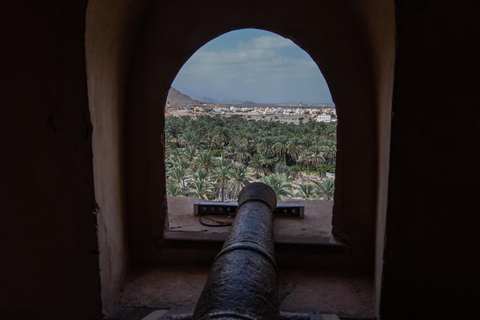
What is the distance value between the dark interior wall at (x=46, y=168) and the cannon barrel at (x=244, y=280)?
125cm

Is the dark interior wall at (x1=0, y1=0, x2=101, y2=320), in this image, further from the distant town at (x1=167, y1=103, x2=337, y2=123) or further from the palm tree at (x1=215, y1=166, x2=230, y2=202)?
the distant town at (x1=167, y1=103, x2=337, y2=123)

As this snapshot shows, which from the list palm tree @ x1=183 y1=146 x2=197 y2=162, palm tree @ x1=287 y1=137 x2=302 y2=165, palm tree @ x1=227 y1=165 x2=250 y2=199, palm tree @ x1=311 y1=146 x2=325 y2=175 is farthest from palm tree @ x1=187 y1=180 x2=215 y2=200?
palm tree @ x1=311 y1=146 x2=325 y2=175

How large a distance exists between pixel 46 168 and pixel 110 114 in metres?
0.73

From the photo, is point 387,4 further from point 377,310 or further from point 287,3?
point 377,310

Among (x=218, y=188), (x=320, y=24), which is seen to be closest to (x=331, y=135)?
(x=218, y=188)

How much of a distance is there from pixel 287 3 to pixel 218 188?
20.0 m

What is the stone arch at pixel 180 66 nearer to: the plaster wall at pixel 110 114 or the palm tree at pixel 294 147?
the plaster wall at pixel 110 114

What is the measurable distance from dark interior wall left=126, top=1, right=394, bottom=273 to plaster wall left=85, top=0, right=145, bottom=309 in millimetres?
169

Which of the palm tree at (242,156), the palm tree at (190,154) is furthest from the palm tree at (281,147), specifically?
the palm tree at (190,154)

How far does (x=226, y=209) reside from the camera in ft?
14.5

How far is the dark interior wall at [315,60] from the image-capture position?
3.27 metres

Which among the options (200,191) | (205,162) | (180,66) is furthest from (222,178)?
(180,66)

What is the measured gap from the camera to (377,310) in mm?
2824

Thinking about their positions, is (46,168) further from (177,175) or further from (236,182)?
(177,175)
